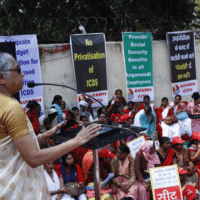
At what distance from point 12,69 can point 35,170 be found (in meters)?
0.61

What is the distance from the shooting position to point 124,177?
4.68 m

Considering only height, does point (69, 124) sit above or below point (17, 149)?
below

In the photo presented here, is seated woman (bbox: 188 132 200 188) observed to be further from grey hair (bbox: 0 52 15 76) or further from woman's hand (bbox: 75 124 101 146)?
grey hair (bbox: 0 52 15 76)

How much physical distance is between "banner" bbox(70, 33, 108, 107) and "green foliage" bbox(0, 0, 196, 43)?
980 mm

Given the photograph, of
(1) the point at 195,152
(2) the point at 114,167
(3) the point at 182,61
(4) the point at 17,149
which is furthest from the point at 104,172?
(3) the point at 182,61

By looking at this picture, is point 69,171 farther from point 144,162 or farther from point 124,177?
point 144,162

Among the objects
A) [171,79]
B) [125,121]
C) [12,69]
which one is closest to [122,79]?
[171,79]

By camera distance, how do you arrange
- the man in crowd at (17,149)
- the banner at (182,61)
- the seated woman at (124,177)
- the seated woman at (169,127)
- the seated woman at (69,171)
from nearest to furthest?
1. the man in crowd at (17,149)
2. the seated woman at (69,171)
3. the seated woman at (124,177)
4. the seated woman at (169,127)
5. the banner at (182,61)

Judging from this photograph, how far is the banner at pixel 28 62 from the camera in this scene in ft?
22.9

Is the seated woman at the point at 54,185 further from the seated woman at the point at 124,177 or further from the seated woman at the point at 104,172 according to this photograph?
the seated woman at the point at 124,177

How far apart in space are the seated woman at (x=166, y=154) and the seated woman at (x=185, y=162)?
0.71 ft

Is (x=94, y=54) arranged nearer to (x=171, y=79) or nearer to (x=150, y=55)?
(x=150, y=55)

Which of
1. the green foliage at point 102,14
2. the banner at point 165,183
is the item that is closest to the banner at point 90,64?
the green foliage at point 102,14

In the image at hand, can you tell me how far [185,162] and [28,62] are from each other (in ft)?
14.2
